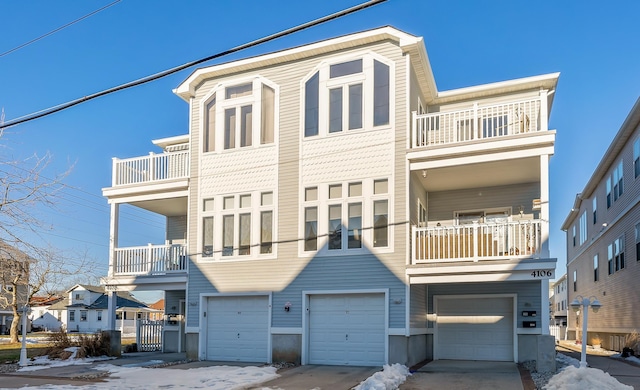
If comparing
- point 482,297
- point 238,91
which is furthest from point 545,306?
point 238,91

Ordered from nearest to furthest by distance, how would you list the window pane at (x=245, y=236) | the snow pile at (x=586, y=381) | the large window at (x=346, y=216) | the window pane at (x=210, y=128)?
the snow pile at (x=586, y=381) → the large window at (x=346, y=216) → the window pane at (x=245, y=236) → the window pane at (x=210, y=128)

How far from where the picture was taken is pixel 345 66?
15867 millimetres

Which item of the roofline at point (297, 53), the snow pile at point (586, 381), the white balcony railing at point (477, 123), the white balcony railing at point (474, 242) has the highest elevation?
the roofline at point (297, 53)

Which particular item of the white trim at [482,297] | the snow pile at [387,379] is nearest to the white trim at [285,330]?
the snow pile at [387,379]

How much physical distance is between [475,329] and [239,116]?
9.37 m

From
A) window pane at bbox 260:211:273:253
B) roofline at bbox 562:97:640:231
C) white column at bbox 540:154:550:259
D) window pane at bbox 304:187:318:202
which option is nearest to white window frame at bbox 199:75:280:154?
window pane at bbox 304:187:318:202

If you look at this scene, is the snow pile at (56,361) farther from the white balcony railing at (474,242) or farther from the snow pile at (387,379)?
the white balcony railing at (474,242)

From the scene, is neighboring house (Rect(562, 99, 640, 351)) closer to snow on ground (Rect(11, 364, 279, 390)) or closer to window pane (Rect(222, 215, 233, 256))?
window pane (Rect(222, 215, 233, 256))

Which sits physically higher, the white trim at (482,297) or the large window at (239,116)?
the large window at (239,116)

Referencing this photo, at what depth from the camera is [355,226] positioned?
1518 cm

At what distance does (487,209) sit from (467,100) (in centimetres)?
341

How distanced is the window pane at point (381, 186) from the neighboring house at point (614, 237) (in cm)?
925

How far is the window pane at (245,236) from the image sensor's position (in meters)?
16.4

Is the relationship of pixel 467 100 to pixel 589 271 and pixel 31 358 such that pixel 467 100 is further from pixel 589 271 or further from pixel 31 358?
pixel 589 271
